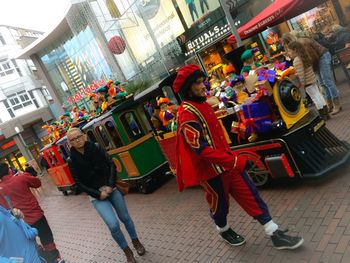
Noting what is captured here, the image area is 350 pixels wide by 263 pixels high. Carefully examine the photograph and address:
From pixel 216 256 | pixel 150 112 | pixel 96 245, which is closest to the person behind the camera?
pixel 216 256

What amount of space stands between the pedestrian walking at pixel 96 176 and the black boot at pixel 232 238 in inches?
56.6

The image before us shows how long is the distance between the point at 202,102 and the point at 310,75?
162 inches

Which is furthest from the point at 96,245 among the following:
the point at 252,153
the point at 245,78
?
the point at 245,78

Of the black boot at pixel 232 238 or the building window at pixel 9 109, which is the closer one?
the black boot at pixel 232 238

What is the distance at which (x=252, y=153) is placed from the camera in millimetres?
5070

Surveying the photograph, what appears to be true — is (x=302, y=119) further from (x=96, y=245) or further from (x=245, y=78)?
(x=96, y=245)

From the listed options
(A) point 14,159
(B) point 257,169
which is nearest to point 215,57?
(B) point 257,169

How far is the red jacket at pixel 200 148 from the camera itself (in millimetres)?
3328

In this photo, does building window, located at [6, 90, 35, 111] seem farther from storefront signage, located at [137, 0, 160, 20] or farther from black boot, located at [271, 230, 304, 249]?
black boot, located at [271, 230, 304, 249]

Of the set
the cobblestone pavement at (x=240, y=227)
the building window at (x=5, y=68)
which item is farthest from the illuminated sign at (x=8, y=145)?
the cobblestone pavement at (x=240, y=227)

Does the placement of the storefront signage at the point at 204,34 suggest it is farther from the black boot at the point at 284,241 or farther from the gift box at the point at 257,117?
the black boot at the point at 284,241

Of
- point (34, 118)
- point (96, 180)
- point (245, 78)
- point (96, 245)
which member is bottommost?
point (96, 245)

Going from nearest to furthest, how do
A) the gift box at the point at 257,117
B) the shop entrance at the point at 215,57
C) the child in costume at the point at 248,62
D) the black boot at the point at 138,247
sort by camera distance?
the gift box at the point at 257,117 → the black boot at the point at 138,247 → the child in costume at the point at 248,62 → the shop entrance at the point at 215,57

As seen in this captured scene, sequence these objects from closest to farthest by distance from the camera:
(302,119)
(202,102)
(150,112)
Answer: (202,102) → (302,119) → (150,112)
